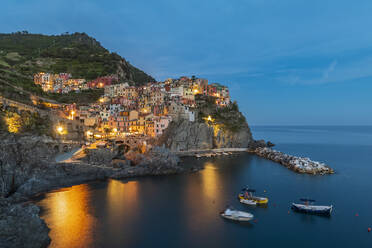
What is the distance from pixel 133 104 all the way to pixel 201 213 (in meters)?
50.1

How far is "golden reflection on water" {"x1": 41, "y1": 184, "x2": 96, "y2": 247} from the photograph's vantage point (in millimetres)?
20562

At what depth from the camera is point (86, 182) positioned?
37.0 m

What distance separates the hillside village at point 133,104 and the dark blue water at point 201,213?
76.4 ft

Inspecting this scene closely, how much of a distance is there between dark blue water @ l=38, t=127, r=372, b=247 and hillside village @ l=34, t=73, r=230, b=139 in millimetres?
23284

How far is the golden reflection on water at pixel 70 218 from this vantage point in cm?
2056

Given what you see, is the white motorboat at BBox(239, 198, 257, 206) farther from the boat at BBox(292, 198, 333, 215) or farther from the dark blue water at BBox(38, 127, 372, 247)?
the boat at BBox(292, 198, 333, 215)

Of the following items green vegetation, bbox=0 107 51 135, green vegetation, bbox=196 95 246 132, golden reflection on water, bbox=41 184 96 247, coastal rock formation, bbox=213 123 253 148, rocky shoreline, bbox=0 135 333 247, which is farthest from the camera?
green vegetation, bbox=196 95 246 132

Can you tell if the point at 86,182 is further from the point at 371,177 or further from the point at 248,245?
the point at 371,177

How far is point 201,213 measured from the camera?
1047 inches

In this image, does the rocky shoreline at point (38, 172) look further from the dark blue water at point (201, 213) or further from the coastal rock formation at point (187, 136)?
the coastal rock formation at point (187, 136)

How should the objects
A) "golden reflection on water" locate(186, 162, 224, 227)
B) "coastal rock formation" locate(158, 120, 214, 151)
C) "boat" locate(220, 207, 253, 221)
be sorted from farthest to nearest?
"coastal rock formation" locate(158, 120, 214, 151) < "golden reflection on water" locate(186, 162, 224, 227) < "boat" locate(220, 207, 253, 221)

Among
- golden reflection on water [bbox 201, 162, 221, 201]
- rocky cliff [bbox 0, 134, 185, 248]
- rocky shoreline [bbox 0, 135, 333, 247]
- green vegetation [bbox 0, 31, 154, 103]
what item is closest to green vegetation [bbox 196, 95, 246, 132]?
rocky shoreline [bbox 0, 135, 333, 247]

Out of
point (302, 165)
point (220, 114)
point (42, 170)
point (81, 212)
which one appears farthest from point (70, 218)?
point (220, 114)

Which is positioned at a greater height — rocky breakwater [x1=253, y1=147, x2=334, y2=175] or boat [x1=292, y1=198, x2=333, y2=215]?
rocky breakwater [x1=253, y1=147, x2=334, y2=175]
